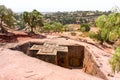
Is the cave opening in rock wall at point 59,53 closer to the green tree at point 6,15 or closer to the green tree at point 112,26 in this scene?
the green tree at point 6,15

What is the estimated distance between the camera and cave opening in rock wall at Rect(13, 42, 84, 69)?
73.0 feet

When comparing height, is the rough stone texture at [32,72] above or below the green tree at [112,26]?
below

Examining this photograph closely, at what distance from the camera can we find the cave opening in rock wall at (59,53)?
877 inches

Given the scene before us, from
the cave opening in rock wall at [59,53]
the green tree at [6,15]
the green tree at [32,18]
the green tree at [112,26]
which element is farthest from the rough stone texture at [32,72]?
the green tree at [32,18]

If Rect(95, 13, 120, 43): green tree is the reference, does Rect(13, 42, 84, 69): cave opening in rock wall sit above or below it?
below

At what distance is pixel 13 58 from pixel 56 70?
5145 mm

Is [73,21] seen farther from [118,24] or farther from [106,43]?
[118,24]

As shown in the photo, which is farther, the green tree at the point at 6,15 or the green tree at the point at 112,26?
the green tree at the point at 6,15

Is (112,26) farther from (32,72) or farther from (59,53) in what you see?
(59,53)

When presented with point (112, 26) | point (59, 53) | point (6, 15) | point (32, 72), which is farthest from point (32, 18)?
point (112, 26)

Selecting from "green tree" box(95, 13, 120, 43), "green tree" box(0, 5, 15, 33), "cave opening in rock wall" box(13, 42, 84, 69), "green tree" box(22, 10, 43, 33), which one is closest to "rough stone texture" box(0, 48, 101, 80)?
"cave opening in rock wall" box(13, 42, 84, 69)

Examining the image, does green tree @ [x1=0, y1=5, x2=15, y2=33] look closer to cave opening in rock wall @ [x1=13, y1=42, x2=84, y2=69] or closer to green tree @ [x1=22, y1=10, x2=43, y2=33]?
green tree @ [x1=22, y1=10, x2=43, y2=33]

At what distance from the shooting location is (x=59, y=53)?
24266 millimetres

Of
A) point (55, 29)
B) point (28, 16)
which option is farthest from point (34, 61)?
point (55, 29)
